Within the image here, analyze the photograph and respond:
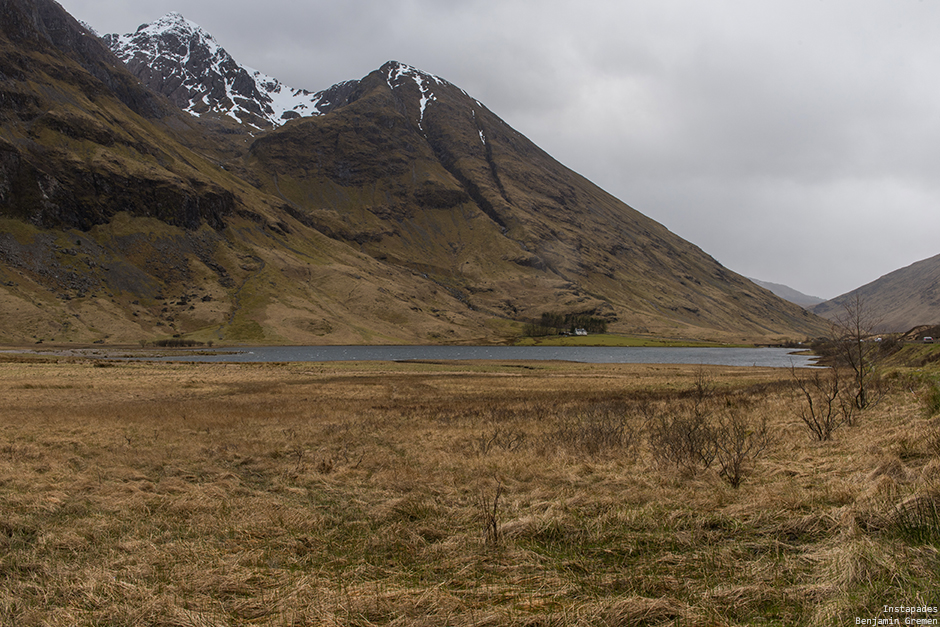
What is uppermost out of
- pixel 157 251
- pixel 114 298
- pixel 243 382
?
pixel 157 251

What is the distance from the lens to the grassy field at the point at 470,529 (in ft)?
18.0

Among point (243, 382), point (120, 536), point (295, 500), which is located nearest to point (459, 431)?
point (295, 500)

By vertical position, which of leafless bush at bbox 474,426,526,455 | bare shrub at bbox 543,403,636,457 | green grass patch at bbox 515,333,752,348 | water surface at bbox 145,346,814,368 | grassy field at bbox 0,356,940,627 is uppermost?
grassy field at bbox 0,356,940,627

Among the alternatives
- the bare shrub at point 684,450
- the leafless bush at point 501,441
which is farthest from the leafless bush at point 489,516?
the leafless bush at point 501,441

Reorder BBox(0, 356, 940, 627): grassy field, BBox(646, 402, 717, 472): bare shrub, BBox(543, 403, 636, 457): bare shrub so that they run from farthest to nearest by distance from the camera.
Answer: BBox(543, 403, 636, 457): bare shrub, BBox(646, 402, 717, 472): bare shrub, BBox(0, 356, 940, 627): grassy field

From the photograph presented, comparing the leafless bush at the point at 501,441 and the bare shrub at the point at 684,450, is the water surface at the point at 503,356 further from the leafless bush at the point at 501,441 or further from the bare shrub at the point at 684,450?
the bare shrub at the point at 684,450

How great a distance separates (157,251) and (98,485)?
216 meters

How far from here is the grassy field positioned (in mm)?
5477

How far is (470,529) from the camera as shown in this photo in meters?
8.27

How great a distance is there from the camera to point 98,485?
1162 centimetres

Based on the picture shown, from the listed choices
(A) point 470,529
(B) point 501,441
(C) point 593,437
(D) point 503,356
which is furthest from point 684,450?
(D) point 503,356

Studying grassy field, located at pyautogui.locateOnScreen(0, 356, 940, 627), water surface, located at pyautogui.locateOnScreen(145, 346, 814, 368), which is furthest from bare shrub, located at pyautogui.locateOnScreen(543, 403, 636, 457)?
water surface, located at pyautogui.locateOnScreen(145, 346, 814, 368)

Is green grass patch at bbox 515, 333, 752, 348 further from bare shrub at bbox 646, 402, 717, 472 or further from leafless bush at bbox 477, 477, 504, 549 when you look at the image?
leafless bush at bbox 477, 477, 504, 549

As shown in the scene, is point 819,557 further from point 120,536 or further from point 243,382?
point 243,382
